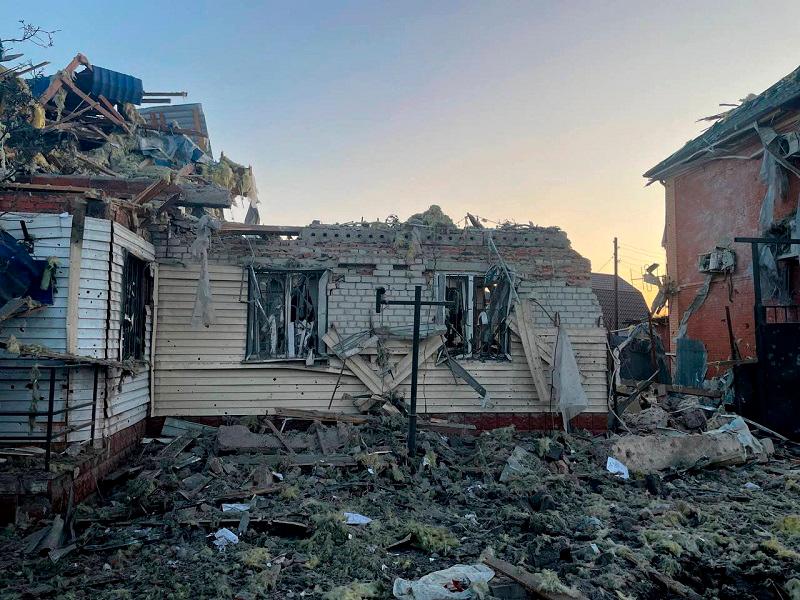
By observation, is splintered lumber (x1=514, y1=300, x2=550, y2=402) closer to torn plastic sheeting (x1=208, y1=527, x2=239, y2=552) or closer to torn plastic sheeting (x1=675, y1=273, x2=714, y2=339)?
torn plastic sheeting (x1=208, y1=527, x2=239, y2=552)

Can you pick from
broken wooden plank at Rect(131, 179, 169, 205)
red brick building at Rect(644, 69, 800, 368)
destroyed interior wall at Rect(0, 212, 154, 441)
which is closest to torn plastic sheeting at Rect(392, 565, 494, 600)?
destroyed interior wall at Rect(0, 212, 154, 441)

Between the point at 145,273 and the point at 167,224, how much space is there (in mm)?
914

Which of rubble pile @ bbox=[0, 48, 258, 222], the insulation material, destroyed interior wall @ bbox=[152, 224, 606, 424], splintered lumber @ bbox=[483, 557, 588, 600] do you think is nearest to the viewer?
splintered lumber @ bbox=[483, 557, 588, 600]

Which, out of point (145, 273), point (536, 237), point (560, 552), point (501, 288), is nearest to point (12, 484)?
point (145, 273)

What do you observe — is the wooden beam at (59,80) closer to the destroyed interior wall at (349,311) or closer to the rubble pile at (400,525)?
the destroyed interior wall at (349,311)

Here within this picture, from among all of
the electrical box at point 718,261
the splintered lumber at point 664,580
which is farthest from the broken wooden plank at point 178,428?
the electrical box at point 718,261

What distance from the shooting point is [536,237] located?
995cm

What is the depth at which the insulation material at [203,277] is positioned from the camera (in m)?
8.68

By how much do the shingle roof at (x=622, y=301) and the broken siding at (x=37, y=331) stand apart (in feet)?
72.1

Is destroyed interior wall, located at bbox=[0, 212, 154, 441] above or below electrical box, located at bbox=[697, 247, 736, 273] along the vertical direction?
below

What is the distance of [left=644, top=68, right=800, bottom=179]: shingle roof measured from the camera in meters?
13.2

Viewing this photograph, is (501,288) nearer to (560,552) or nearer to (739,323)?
(560,552)

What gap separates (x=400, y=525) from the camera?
574 centimetres

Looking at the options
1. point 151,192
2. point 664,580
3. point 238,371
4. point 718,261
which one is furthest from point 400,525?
point 718,261
